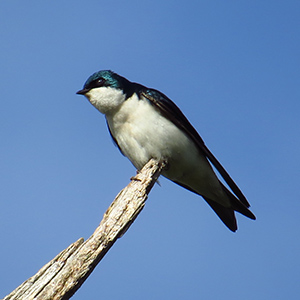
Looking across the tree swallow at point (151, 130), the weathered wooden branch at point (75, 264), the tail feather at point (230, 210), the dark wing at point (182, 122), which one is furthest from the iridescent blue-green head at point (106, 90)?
the weathered wooden branch at point (75, 264)

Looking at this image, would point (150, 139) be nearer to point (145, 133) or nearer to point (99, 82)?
point (145, 133)

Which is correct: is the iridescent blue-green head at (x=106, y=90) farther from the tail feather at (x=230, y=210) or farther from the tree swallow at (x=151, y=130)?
the tail feather at (x=230, y=210)

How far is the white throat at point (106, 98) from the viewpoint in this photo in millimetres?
6562

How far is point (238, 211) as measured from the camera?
7.21 m

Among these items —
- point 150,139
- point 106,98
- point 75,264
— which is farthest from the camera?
point 106,98

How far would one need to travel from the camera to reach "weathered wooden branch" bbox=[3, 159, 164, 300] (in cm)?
420

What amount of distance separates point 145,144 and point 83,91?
890mm

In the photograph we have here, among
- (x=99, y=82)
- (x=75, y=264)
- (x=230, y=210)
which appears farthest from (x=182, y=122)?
(x=75, y=264)

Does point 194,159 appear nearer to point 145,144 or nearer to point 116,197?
point 145,144

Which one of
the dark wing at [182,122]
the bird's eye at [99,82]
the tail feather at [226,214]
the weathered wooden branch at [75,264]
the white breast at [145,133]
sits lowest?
the weathered wooden branch at [75,264]

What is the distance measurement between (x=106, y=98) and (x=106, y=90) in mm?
90

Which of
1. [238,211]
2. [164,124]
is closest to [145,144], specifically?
[164,124]

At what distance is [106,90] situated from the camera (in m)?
6.62

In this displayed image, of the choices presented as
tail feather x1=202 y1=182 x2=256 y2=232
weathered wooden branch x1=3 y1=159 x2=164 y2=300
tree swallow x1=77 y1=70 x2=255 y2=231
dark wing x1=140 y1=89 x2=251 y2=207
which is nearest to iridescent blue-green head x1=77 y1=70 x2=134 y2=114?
tree swallow x1=77 y1=70 x2=255 y2=231
